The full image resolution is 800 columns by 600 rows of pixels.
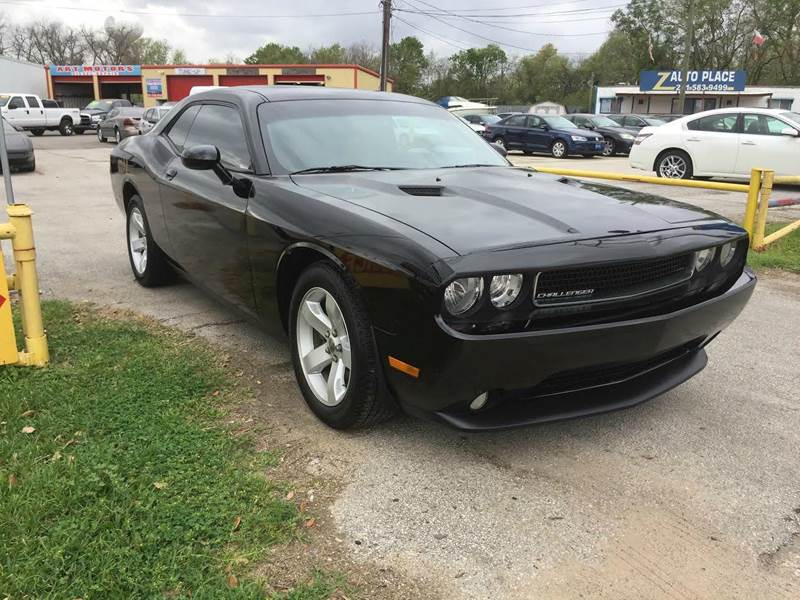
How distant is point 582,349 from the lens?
8.16ft

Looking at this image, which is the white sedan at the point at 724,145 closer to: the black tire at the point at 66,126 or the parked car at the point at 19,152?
the parked car at the point at 19,152

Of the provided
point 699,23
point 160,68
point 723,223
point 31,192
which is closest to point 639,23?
point 699,23

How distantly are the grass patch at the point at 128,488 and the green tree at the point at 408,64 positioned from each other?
3164 inches

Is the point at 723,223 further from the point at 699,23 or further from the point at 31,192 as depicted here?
the point at 699,23

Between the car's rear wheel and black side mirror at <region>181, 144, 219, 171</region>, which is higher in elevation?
black side mirror at <region>181, 144, 219, 171</region>

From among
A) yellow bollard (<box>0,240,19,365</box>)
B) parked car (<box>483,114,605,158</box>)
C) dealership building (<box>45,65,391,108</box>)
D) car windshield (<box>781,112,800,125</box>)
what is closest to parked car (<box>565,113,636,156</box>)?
parked car (<box>483,114,605,158</box>)

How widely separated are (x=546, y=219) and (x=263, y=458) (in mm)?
1529

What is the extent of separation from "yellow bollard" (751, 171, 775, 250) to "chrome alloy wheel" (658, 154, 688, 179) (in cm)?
618

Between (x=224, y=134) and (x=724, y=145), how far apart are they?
11.2m

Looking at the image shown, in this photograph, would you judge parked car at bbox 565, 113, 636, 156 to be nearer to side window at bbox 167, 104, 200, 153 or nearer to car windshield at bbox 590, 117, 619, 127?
car windshield at bbox 590, 117, 619, 127

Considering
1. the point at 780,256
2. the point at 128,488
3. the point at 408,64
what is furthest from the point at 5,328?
the point at 408,64

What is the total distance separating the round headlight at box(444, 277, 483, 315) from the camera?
94.1 inches

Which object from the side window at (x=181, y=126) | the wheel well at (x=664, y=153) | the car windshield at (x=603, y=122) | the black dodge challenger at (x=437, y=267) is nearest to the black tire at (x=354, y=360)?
the black dodge challenger at (x=437, y=267)

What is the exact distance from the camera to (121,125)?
916 inches
